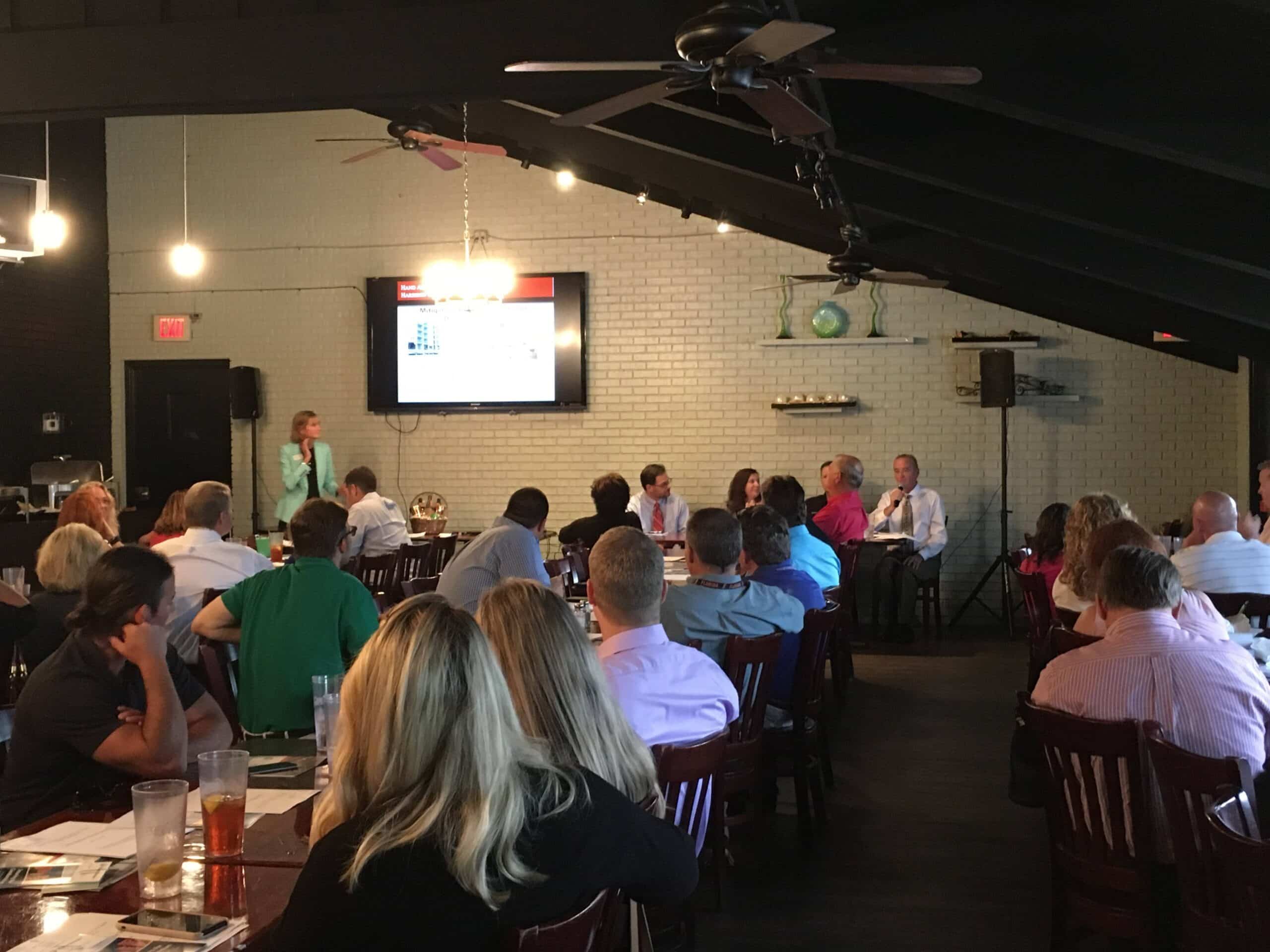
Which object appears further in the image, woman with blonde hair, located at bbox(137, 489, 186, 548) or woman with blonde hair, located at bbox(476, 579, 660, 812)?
woman with blonde hair, located at bbox(137, 489, 186, 548)

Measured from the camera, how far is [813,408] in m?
11.3

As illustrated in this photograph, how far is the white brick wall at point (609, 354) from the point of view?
1095 centimetres

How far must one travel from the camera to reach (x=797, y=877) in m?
4.62

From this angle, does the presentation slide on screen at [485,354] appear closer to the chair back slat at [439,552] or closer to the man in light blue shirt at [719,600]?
the chair back slat at [439,552]

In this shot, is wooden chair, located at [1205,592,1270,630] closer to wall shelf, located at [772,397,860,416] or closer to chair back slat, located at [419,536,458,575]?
chair back slat, located at [419,536,458,575]

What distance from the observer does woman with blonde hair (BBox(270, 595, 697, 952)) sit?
5.37 ft

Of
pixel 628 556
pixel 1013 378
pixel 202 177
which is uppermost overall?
pixel 202 177

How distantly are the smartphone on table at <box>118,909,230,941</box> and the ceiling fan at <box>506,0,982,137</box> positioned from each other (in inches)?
114

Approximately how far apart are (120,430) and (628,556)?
10.8 metres

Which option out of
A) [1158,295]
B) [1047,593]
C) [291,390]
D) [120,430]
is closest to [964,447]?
[1158,295]

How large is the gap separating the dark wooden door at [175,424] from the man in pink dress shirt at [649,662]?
994 centimetres

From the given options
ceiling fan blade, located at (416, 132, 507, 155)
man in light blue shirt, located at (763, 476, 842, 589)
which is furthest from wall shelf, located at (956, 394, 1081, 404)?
ceiling fan blade, located at (416, 132, 507, 155)

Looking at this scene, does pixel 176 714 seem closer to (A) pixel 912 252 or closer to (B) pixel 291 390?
(A) pixel 912 252

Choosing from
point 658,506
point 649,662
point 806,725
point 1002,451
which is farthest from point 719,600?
point 1002,451
